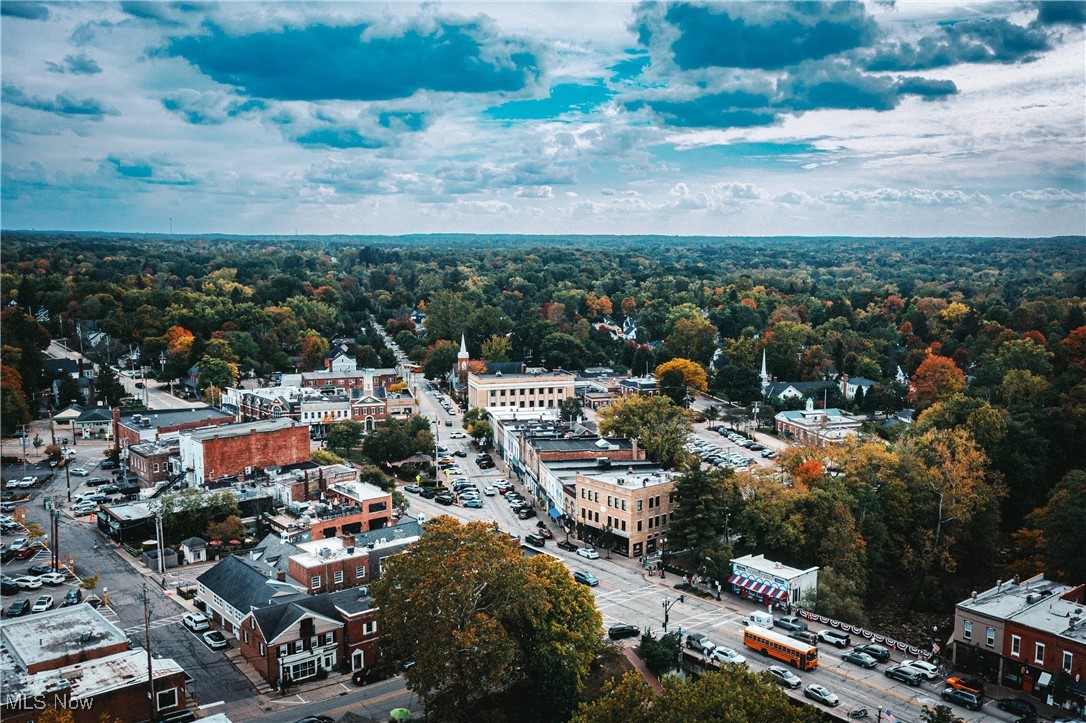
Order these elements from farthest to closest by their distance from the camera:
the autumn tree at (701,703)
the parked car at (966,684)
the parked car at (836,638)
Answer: the parked car at (836,638)
the parked car at (966,684)
the autumn tree at (701,703)

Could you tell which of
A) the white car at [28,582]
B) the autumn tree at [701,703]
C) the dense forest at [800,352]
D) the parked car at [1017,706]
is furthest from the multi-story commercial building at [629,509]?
the white car at [28,582]

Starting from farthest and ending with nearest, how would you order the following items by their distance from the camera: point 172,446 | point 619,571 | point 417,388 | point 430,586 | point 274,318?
1. point 274,318
2. point 417,388
3. point 172,446
4. point 619,571
5. point 430,586

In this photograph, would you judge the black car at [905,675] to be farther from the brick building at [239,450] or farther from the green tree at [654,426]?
the brick building at [239,450]

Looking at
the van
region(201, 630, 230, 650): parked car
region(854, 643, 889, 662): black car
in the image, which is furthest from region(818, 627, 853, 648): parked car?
region(201, 630, 230, 650): parked car

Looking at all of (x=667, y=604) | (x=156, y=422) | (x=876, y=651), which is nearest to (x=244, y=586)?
→ (x=667, y=604)

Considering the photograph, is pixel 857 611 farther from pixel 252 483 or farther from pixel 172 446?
pixel 172 446

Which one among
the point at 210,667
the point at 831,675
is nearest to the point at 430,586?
the point at 210,667
